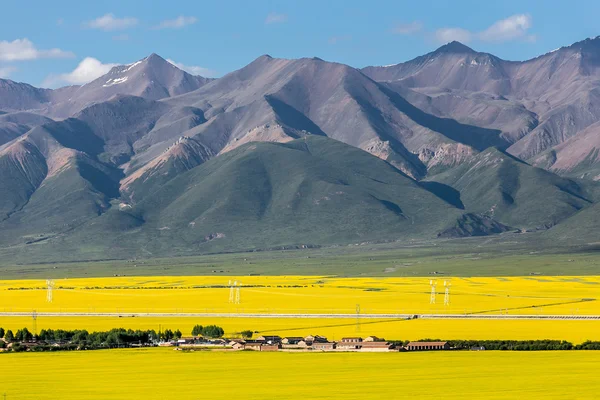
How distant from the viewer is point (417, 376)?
85500 millimetres

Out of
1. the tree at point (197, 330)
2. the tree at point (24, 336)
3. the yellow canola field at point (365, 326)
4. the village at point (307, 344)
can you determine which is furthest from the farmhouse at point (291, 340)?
the tree at point (24, 336)

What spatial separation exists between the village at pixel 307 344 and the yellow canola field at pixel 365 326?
685 centimetres

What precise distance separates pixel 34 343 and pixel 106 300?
67.3 metres

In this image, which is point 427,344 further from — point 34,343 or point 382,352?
point 34,343

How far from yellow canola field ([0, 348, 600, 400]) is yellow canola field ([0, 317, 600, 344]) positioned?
14.6m

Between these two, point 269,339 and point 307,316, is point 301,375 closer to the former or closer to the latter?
point 269,339

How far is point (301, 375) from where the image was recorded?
87.6 m

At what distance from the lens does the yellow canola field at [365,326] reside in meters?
117

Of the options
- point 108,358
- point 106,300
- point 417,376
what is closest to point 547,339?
point 417,376

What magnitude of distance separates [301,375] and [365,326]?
143ft

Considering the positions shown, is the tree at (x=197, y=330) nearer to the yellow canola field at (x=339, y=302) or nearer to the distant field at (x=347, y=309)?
the distant field at (x=347, y=309)

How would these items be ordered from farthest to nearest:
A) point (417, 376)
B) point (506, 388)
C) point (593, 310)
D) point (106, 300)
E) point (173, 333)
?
point (106, 300) < point (593, 310) < point (173, 333) < point (417, 376) < point (506, 388)

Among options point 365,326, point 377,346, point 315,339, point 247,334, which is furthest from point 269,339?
point 365,326

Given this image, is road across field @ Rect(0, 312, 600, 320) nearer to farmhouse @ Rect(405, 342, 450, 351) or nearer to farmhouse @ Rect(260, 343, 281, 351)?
farmhouse @ Rect(405, 342, 450, 351)
